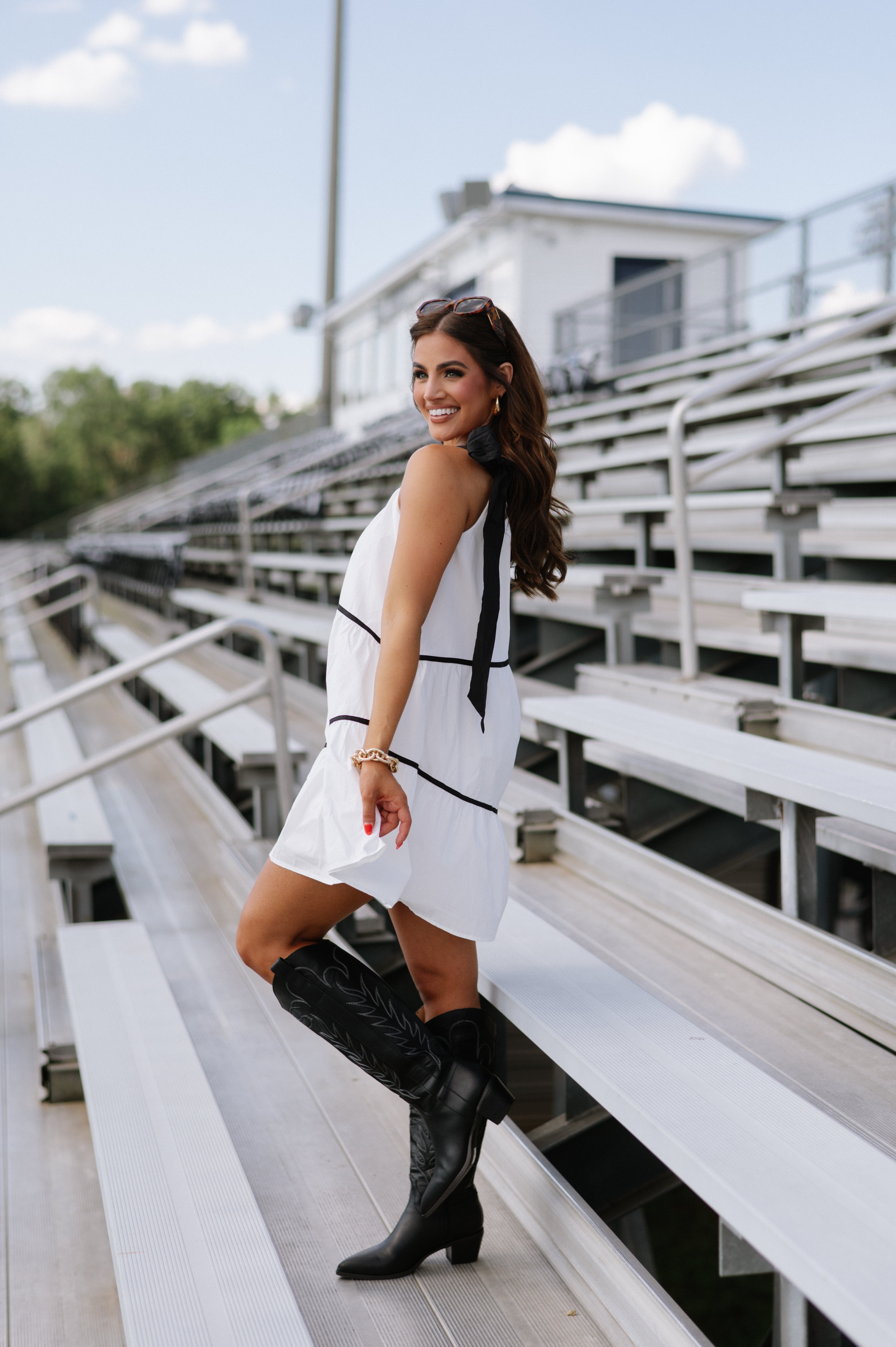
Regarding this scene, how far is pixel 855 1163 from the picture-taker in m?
1.23

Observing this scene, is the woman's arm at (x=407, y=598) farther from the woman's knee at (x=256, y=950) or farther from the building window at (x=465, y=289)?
the building window at (x=465, y=289)

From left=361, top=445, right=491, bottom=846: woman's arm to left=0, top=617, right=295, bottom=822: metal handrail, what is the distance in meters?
1.68

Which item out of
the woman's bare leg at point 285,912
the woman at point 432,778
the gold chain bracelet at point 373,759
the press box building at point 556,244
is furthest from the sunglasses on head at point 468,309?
the press box building at point 556,244

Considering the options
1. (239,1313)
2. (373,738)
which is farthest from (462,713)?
(239,1313)

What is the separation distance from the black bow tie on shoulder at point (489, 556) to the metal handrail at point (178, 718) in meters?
1.64

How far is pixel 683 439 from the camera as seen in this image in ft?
11.2

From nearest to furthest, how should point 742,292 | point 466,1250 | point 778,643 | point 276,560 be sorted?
point 466,1250 → point 778,643 → point 276,560 → point 742,292

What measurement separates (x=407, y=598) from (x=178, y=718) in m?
2.00

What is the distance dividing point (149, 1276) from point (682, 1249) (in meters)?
4.91

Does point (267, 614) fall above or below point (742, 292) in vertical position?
below

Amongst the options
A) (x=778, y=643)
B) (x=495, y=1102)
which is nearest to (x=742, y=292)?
(x=778, y=643)

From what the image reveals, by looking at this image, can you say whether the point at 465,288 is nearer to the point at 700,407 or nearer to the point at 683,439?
the point at 700,407

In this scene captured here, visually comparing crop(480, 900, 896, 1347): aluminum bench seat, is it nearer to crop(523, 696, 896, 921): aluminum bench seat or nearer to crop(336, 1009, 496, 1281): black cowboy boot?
crop(336, 1009, 496, 1281): black cowboy boot

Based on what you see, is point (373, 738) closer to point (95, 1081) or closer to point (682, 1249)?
point (95, 1081)
